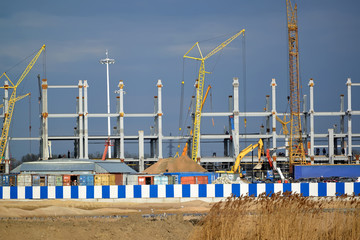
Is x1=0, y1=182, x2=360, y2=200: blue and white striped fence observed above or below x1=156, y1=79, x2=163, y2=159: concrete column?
below

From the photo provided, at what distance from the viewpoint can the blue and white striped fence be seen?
49.2 meters

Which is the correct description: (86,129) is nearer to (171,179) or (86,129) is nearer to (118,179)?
(118,179)

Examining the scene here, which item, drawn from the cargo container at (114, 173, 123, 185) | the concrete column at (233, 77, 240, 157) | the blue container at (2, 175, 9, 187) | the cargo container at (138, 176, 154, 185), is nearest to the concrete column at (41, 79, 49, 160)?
the concrete column at (233, 77, 240, 157)

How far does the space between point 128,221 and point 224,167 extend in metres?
90.9

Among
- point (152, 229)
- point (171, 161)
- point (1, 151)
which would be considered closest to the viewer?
point (152, 229)

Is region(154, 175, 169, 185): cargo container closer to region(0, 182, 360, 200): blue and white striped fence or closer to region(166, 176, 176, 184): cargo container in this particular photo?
region(166, 176, 176, 184): cargo container

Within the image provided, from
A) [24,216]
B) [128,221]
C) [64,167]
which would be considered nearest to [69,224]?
[128,221]

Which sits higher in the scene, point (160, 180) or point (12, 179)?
point (12, 179)

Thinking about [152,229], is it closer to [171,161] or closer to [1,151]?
[171,161]

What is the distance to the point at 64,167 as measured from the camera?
242 ft

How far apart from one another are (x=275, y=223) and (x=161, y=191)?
24816 mm

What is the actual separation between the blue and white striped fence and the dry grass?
22.0 metres

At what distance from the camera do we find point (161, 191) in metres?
49.9

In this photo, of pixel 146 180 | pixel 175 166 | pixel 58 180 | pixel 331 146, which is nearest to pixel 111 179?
pixel 146 180
